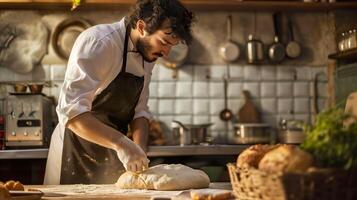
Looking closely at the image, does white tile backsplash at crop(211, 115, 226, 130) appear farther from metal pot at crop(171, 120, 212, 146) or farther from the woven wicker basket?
the woven wicker basket

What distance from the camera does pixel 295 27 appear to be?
4387 millimetres

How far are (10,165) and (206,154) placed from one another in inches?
55.0

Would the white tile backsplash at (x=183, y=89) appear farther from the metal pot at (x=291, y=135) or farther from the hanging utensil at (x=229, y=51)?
the metal pot at (x=291, y=135)

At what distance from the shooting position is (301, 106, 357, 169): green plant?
1.19 m

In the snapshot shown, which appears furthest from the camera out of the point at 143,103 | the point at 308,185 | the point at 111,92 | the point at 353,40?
the point at 353,40

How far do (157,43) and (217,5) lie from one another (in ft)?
5.71

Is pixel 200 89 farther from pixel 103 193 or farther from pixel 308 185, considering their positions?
pixel 308 185

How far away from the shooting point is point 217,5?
409 cm

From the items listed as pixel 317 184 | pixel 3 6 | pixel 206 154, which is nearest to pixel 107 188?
pixel 317 184

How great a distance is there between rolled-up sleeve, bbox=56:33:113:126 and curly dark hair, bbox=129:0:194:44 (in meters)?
0.23

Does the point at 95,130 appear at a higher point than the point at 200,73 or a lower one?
lower

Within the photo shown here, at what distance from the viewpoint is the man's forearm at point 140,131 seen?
2.74 meters

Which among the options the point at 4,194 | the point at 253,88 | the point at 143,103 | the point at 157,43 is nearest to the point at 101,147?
the point at 143,103

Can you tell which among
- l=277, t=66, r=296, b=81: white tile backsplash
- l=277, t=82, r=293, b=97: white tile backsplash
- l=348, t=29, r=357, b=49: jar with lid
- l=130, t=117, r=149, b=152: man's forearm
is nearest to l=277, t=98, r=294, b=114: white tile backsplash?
l=277, t=82, r=293, b=97: white tile backsplash
